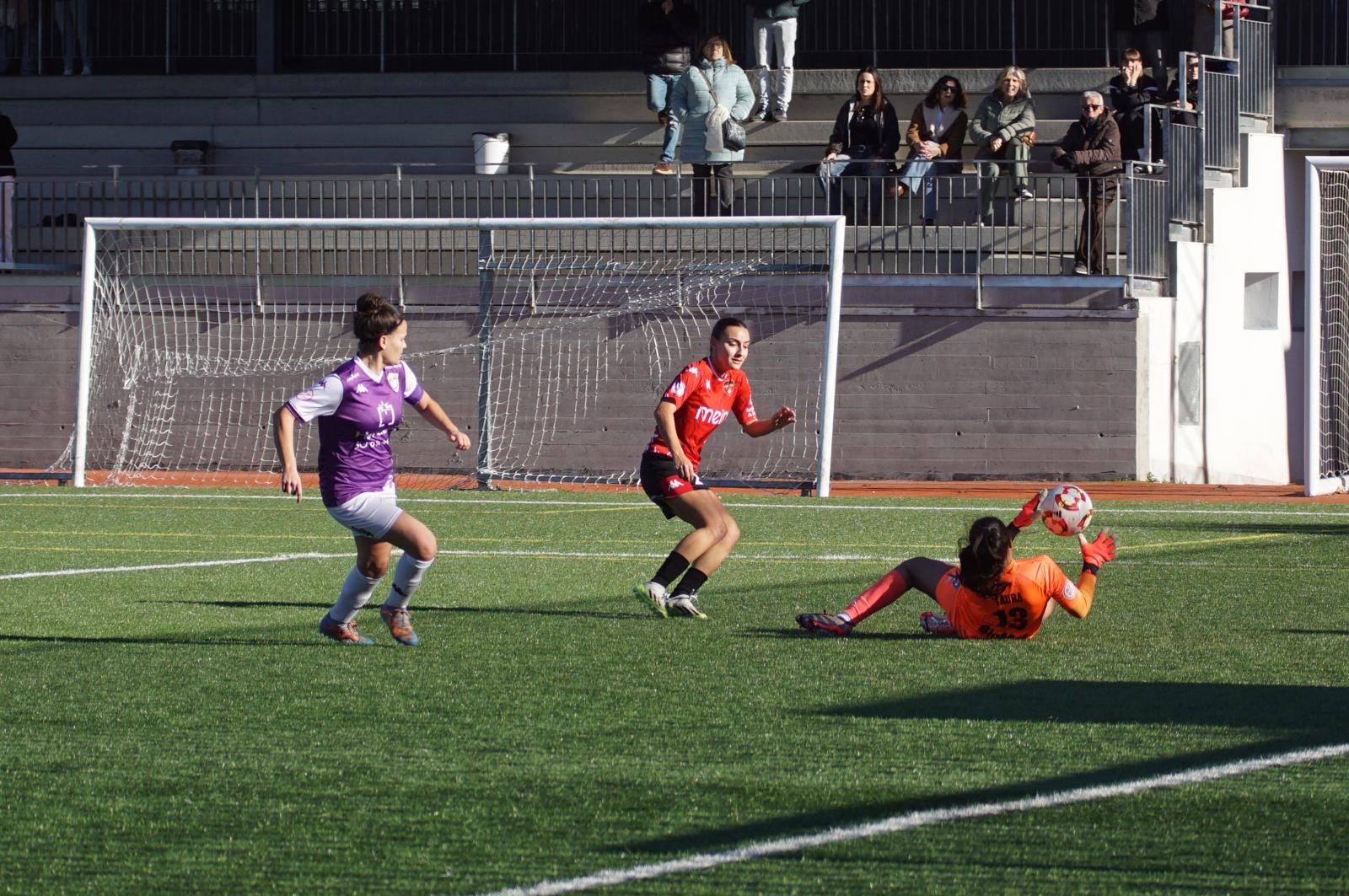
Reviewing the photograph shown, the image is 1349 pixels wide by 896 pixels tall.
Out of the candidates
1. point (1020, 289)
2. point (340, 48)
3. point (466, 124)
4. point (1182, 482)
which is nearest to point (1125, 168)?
point (1020, 289)

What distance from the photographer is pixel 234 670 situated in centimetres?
778

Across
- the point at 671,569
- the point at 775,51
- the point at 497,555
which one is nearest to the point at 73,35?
the point at 775,51

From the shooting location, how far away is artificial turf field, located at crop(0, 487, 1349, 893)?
468 cm

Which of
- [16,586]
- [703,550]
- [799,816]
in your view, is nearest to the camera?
[799,816]

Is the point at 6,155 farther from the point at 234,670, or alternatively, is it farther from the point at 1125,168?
the point at 234,670

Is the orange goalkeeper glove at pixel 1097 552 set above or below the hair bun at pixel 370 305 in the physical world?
below

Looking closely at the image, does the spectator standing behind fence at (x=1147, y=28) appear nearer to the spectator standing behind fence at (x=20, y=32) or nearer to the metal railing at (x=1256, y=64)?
the metal railing at (x=1256, y=64)

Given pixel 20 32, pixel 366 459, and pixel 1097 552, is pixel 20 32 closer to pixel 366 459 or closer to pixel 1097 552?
pixel 366 459

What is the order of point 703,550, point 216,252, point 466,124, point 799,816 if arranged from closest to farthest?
1. point 799,816
2. point 703,550
3. point 216,252
4. point 466,124

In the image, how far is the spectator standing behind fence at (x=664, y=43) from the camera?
2375 cm

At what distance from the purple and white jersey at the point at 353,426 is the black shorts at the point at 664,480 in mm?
1654

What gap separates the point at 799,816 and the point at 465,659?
3157 millimetres

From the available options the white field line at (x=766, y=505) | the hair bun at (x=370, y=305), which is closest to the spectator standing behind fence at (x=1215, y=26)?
the white field line at (x=766, y=505)

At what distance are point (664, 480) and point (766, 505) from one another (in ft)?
26.1
